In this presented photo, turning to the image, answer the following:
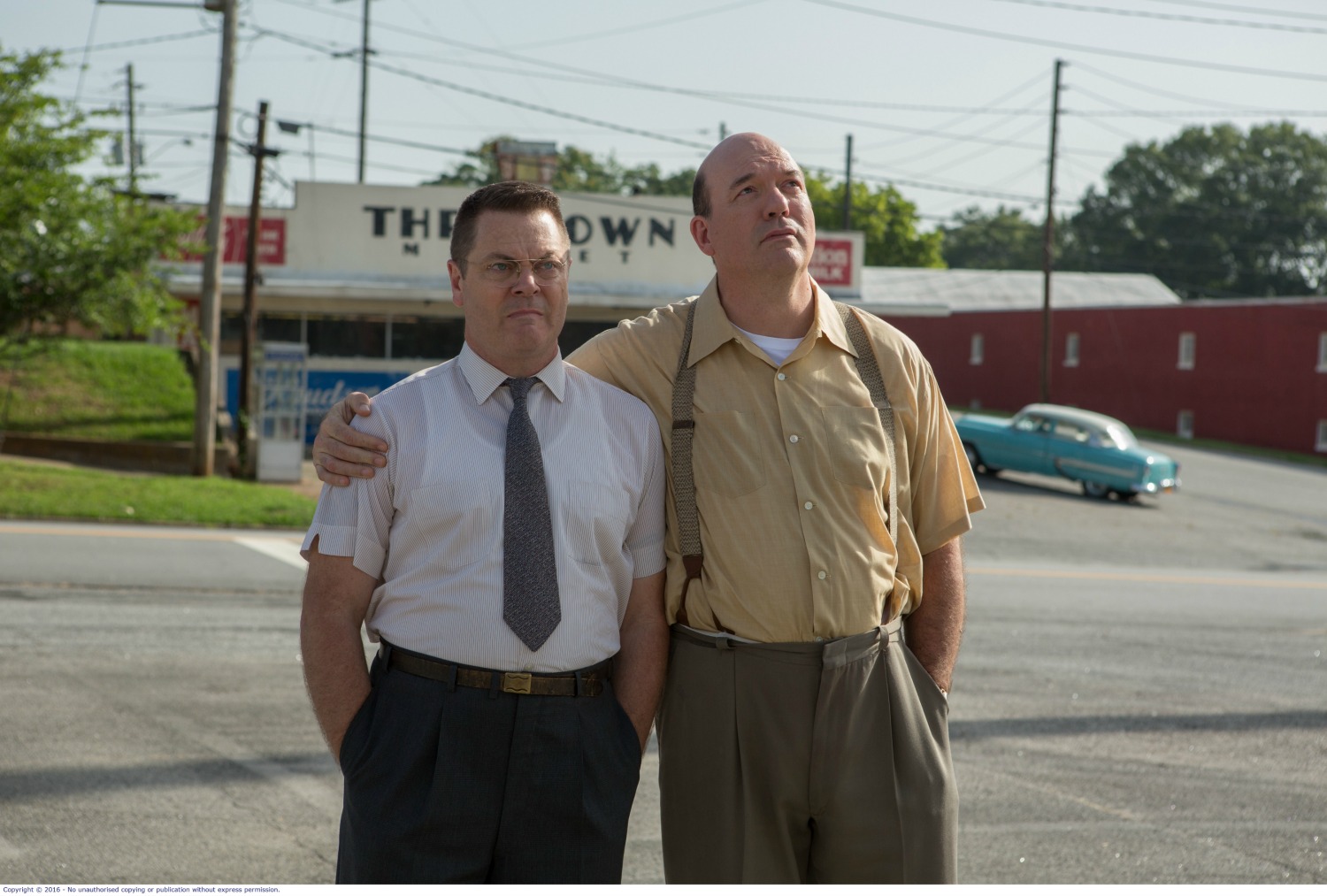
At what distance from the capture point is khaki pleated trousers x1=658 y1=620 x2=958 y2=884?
3062 millimetres

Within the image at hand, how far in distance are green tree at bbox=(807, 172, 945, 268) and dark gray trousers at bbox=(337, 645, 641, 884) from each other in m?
69.3

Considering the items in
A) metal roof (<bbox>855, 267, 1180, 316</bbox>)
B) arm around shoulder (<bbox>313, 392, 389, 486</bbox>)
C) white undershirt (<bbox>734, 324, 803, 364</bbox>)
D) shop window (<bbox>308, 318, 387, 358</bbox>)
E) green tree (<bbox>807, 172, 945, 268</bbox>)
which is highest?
green tree (<bbox>807, 172, 945, 268</bbox>)

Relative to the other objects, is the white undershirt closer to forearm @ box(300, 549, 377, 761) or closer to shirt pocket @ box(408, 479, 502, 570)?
shirt pocket @ box(408, 479, 502, 570)

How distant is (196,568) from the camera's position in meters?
12.6

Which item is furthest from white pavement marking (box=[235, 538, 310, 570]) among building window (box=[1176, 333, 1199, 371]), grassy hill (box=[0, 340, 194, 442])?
building window (box=[1176, 333, 1199, 371])

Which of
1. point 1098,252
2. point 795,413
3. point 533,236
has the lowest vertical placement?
point 795,413

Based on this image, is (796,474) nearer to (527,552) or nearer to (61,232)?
(527,552)

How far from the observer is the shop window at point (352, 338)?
27922 mm

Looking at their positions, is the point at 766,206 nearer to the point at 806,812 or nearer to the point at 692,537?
the point at 692,537

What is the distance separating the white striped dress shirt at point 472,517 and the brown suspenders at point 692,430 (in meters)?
0.14

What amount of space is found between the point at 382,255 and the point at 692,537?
2589 cm

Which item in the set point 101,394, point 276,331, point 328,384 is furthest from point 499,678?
point 101,394

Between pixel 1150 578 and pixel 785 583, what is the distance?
14.9 metres

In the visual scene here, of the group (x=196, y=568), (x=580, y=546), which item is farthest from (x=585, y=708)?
(x=196, y=568)
